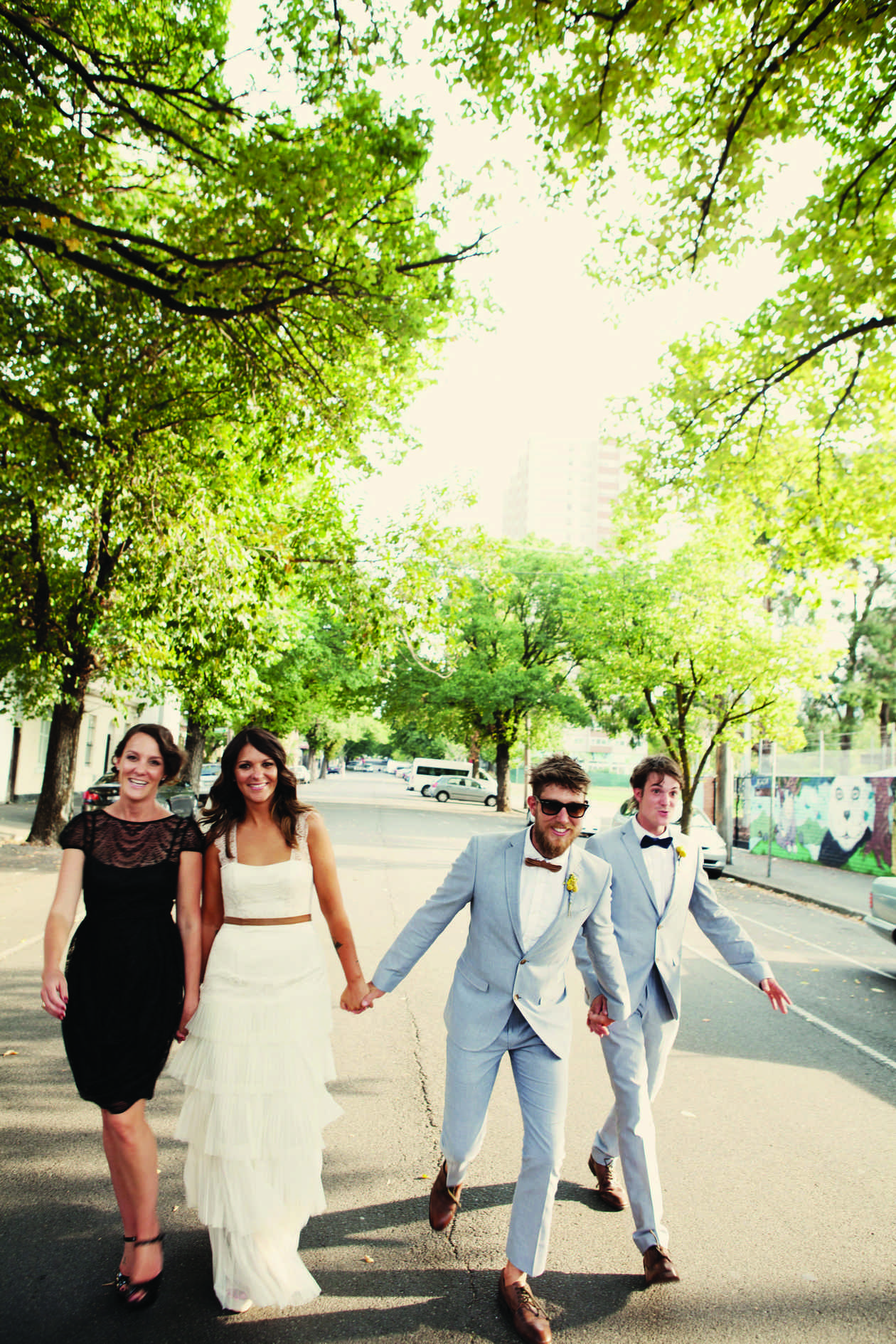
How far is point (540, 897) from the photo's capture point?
135 inches

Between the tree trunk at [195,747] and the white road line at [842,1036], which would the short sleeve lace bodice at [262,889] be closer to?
the white road line at [842,1036]

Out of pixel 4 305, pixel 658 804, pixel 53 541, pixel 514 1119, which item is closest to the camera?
pixel 658 804

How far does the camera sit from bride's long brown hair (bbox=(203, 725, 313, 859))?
11.3 feet

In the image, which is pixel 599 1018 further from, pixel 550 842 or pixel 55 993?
pixel 55 993

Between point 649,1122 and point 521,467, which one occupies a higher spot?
point 521,467

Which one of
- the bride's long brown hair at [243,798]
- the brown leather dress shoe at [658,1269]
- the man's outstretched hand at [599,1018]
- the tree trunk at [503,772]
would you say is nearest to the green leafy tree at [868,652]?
the tree trunk at [503,772]

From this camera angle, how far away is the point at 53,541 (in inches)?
615

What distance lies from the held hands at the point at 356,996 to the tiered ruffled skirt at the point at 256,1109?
23 cm

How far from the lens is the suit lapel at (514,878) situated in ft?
11.1

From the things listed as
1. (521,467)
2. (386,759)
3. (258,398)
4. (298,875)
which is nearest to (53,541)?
(258,398)

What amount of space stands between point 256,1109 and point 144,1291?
69 centimetres

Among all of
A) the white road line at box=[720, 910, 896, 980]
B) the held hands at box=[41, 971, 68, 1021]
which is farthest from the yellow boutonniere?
the white road line at box=[720, 910, 896, 980]

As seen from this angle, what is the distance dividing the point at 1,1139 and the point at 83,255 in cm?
759

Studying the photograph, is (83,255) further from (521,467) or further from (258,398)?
(521,467)
